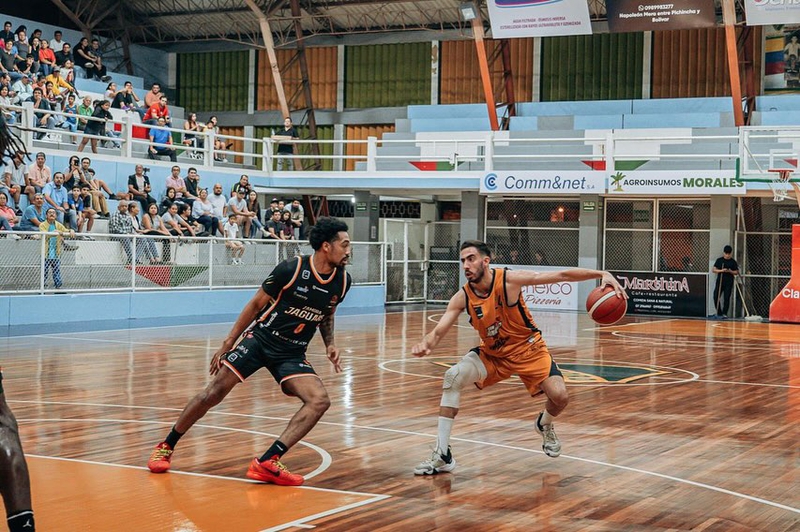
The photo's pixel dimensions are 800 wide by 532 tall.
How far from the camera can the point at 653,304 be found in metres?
28.1

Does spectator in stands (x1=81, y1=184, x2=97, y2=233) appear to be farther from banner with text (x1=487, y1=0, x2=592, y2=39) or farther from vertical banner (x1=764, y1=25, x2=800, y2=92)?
vertical banner (x1=764, y1=25, x2=800, y2=92)

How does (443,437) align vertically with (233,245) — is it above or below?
below

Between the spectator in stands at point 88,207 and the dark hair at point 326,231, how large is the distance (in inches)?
573

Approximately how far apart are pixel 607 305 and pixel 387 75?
103ft

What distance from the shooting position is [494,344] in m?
7.98

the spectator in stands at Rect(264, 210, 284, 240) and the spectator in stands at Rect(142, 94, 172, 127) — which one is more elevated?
the spectator in stands at Rect(142, 94, 172, 127)

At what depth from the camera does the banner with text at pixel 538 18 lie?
95.0 ft

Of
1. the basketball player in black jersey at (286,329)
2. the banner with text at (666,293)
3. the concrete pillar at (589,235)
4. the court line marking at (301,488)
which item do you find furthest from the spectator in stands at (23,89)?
the basketball player in black jersey at (286,329)

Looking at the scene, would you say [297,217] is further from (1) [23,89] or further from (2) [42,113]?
(1) [23,89]

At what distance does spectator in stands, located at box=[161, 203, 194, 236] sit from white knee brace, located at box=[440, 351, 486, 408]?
51.5ft

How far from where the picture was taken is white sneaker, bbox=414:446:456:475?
24.5 feet

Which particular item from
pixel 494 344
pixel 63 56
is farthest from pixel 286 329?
pixel 63 56

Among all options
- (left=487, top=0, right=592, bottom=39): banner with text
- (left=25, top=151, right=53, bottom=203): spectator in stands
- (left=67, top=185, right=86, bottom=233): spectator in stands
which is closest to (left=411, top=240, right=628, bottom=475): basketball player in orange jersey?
(left=67, top=185, right=86, bottom=233): spectator in stands

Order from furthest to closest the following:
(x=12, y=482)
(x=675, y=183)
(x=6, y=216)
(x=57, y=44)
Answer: (x=57, y=44) < (x=675, y=183) < (x=6, y=216) < (x=12, y=482)
